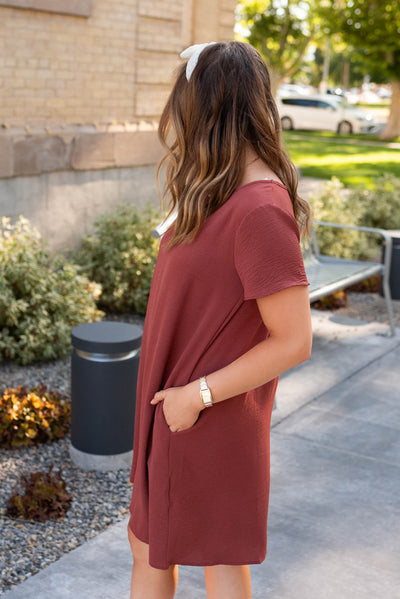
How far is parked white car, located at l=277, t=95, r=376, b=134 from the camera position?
34781 mm

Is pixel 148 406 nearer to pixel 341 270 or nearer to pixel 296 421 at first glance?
pixel 296 421

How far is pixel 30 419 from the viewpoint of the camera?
4535 millimetres

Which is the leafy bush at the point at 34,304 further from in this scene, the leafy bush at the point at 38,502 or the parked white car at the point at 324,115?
the parked white car at the point at 324,115

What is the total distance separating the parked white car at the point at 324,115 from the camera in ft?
114

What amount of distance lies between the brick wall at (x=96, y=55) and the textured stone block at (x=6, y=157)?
8.1 inches

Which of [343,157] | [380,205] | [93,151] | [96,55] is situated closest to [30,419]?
[93,151]

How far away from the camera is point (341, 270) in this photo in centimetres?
700

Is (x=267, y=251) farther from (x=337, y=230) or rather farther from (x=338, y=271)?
(x=337, y=230)

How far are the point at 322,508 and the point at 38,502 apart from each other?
1403 millimetres

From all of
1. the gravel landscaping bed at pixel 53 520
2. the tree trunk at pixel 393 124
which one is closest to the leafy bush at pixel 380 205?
the gravel landscaping bed at pixel 53 520

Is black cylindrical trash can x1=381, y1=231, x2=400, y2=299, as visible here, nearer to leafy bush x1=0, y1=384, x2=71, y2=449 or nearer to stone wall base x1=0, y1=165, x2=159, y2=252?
stone wall base x1=0, y1=165, x2=159, y2=252

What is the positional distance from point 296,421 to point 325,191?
5.10 metres

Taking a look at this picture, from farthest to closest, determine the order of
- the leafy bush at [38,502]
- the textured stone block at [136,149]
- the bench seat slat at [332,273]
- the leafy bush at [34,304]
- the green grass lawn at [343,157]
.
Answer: the green grass lawn at [343,157] → the textured stone block at [136,149] → the bench seat slat at [332,273] → the leafy bush at [34,304] → the leafy bush at [38,502]

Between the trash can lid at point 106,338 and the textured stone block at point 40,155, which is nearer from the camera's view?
the trash can lid at point 106,338
